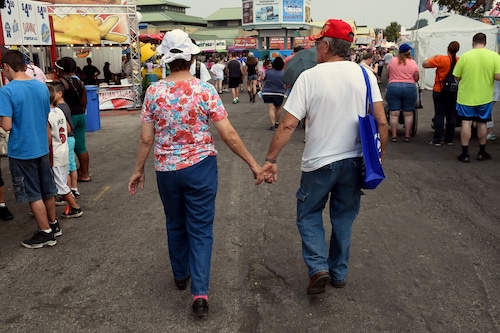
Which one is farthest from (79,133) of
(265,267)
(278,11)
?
(278,11)

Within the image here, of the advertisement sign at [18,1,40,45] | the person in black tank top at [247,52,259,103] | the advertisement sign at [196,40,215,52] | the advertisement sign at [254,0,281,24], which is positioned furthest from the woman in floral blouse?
the advertisement sign at [254,0,281,24]

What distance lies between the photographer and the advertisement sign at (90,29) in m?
14.1

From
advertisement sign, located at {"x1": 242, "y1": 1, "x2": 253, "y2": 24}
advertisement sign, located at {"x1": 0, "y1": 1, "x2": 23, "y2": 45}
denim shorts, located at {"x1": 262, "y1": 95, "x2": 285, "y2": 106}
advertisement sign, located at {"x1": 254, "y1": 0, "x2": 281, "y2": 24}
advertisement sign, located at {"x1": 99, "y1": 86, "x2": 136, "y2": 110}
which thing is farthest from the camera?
advertisement sign, located at {"x1": 242, "y1": 1, "x2": 253, "y2": 24}

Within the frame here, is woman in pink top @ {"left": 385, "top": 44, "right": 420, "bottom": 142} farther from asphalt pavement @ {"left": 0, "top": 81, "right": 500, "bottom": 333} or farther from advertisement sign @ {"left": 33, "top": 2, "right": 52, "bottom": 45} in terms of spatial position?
advertisement sign @ {"left": 33, "top": 2, "right": 52, "bottom": 45}

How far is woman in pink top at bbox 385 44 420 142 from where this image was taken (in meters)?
8.76

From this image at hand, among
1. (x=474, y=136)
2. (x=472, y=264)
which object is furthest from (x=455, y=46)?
(x=472, y=264)

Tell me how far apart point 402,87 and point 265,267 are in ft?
20.2

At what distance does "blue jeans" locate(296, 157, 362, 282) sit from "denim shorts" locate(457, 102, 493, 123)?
16.0 ft

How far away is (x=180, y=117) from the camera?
3105 millimetres

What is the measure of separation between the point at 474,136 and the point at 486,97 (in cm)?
242

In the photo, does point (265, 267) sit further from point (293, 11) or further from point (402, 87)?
point (293, 11)

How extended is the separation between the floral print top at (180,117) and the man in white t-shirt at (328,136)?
0.51 m

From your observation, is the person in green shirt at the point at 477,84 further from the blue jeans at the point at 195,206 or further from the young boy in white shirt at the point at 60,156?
the young boy in white shirt at the point at 60,156

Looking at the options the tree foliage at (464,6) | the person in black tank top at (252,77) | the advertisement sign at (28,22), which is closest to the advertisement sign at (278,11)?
the tree foliage at (464,6)
